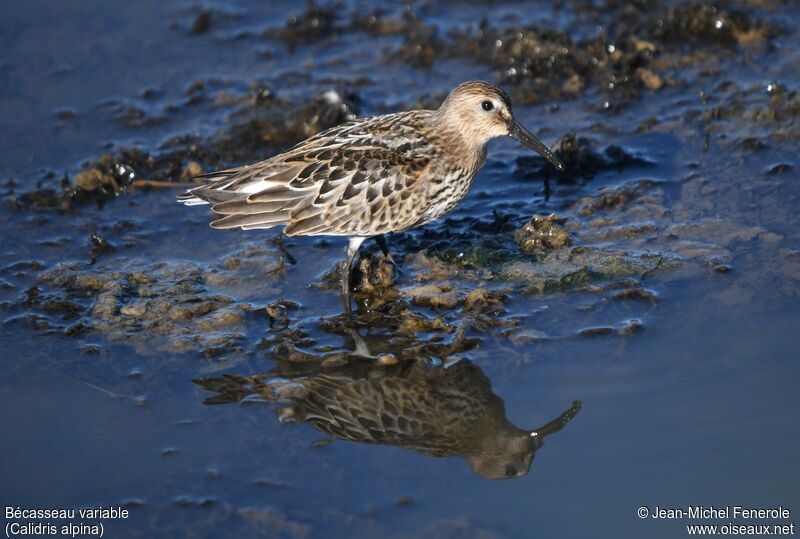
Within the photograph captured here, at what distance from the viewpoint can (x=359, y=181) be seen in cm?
809

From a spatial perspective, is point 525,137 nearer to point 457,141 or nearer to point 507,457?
point 457,141

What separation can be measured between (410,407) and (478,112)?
2.63 metres

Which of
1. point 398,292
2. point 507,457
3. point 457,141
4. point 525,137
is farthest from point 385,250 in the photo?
point 507,457

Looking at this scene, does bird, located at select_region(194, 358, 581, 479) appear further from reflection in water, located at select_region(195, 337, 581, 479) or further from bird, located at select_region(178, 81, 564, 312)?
bird, located at select_region(178, 81, 564, 312)

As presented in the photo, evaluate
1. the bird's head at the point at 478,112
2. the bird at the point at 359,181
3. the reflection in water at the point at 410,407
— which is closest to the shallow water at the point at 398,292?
the reflection in water at the point at 410,407

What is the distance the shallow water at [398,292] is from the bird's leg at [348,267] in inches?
5.7

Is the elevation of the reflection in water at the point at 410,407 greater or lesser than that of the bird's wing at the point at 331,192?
lesser

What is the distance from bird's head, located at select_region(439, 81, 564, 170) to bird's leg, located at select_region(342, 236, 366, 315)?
1.21 metres

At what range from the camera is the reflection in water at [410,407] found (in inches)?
268

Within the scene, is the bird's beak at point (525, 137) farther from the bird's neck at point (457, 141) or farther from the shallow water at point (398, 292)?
the shallow water at point (398, 292)

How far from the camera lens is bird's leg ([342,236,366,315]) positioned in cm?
812

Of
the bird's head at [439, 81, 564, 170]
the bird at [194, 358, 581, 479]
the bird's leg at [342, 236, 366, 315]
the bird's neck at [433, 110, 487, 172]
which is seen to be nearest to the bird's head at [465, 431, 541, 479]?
the bird at [194, 358, 581, 479]

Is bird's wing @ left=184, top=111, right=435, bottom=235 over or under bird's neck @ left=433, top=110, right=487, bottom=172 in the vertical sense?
under

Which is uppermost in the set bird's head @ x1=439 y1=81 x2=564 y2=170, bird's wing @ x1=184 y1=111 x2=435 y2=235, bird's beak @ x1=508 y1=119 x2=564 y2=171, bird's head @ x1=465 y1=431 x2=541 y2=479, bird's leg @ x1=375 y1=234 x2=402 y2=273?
bird's head @ x1=439 y1=81 x2=564 y2=170
